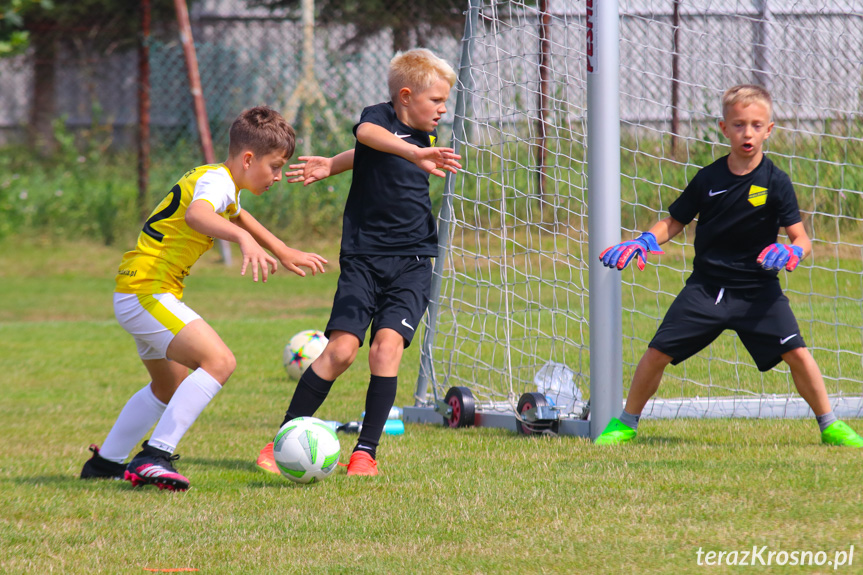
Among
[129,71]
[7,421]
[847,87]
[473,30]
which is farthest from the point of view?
[129,71]

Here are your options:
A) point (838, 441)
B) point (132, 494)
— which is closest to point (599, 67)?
point (838, 441)

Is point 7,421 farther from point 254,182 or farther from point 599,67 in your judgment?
point 599,67

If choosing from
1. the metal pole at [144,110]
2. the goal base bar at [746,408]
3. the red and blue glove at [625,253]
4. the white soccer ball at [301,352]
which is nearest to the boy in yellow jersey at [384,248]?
the red and blue glove at [625,253]

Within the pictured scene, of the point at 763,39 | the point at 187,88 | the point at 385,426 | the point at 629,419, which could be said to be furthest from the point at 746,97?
the point at 187,88

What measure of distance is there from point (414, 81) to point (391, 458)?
1630 mm

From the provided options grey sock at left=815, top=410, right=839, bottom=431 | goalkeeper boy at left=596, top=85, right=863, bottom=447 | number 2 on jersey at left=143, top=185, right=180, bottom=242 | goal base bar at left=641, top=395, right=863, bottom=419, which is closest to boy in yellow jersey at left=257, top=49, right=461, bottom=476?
number 2 on jersey at left=143, top=185, right=180, bottom=242

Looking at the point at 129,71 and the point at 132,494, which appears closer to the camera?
the point at 132,494

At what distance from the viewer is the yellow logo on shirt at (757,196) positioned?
13.0 feet

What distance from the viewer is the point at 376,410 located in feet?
12.9

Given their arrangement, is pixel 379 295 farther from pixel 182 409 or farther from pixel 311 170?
pixel 182 409

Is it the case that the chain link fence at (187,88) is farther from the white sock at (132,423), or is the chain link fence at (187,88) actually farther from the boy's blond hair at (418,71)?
the white sock at (132,423)

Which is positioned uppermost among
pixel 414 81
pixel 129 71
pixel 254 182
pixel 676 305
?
pixel 129 71

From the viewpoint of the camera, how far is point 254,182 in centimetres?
394

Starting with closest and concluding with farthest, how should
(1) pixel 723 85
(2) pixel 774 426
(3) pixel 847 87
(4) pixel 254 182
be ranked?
(4) pixel 254 182 < (2) pixel 774 426 < (3) pixel 847 87 < (1) pixel 723 85
